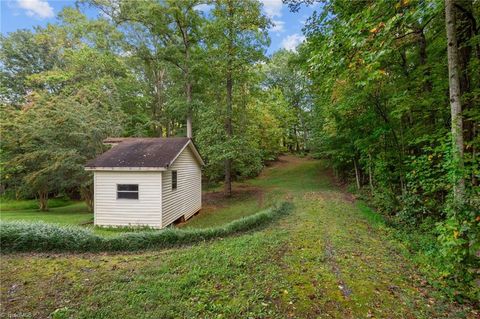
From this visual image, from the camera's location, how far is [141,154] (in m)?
10.2

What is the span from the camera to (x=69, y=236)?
5.59 meters

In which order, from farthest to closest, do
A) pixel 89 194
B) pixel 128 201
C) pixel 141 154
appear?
pixel 89 194 → pixel 141 154 → pixel 128 201

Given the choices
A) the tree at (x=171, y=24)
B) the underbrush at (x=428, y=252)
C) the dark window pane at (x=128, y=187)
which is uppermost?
the tree at (x=171, y=24)

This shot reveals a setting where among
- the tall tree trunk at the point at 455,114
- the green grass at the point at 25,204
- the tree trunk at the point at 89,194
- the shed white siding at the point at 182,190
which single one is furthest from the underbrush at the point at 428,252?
the green grass at the point at 25,204

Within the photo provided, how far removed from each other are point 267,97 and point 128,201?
41.2 ft

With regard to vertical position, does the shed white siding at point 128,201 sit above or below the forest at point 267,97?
below

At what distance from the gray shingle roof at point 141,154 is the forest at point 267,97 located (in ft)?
10.7

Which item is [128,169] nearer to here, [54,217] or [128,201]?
[128,201]

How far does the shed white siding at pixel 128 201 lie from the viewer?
938cm

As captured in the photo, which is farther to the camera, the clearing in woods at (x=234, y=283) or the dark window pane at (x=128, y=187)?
the dark window pane at (x=128, y=187)

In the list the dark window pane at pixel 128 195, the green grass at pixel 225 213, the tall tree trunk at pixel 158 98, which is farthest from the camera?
the tall tree trunk at pixel 158 98

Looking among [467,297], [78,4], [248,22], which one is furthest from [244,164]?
[78,4]

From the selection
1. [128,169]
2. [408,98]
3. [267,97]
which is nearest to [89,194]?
[128,169]

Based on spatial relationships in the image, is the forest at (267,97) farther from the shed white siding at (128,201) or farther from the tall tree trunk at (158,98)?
the shed white siding at (128,201)
